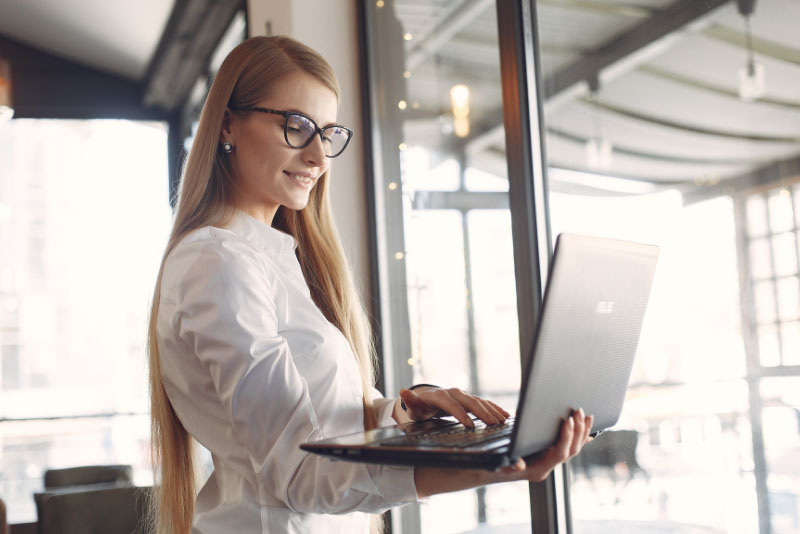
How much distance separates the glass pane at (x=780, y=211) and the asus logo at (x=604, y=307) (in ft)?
2.13

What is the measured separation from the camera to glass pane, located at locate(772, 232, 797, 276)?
155 centimetres

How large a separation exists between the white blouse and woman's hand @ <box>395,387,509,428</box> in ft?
0.37

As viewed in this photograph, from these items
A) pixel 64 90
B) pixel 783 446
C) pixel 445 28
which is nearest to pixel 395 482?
pixel 783 446

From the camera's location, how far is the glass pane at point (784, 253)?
155 cm

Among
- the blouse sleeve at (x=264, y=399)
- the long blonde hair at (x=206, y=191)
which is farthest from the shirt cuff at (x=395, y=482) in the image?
the long blonde hair at (x=206, y=191)

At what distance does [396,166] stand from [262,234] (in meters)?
1.63

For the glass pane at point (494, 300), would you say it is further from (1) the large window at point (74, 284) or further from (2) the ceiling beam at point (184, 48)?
(1) the large window at point (74, 284)

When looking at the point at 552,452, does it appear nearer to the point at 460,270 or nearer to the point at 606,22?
the point at 606,22

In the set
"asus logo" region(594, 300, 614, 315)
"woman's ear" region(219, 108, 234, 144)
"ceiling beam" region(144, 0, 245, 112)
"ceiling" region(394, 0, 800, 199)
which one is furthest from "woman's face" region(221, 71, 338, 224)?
"ceiling beam" region(144, 0, 245, 112)

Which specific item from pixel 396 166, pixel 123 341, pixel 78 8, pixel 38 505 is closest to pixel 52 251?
pixel 123 341

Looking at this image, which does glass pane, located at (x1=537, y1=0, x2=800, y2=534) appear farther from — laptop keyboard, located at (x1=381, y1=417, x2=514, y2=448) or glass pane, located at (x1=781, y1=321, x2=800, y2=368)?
laptop keyboard, located at (x1=381, y1=417, x2=514, y2=448)

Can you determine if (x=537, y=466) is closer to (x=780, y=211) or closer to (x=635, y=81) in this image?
(x=780, y=211)

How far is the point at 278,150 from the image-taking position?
4.75 feet

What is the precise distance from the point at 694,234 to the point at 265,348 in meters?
1.04
